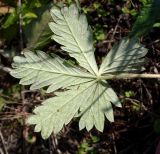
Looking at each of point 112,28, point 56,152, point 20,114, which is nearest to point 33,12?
point 112,28

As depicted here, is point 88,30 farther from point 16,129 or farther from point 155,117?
point 16,129

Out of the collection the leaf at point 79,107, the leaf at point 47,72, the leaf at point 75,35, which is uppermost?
the leaf at point 75,35

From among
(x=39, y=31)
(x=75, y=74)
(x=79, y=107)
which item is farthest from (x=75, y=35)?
(x=39, y=31)

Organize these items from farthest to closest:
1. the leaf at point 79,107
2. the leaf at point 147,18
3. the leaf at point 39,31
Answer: the leaf at point 39,31 < the leaf at point 147,18 < the leaf at point 79,107

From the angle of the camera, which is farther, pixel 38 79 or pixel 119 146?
pixel 119 146

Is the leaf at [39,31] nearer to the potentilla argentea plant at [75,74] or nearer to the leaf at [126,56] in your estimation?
the potentilla argentea plant at [75,74]

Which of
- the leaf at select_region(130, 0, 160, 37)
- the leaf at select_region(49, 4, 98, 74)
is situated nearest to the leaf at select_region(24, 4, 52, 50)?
the leaf at select_region(49, 4, 98, 74)

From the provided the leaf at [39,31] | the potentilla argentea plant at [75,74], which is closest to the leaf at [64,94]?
the potentilla argentea plant at [75,74]
